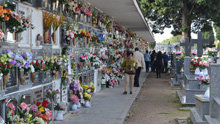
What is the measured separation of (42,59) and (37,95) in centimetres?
66

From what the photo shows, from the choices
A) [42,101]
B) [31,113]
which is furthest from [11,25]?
[42,101]

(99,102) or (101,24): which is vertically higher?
(101,24)

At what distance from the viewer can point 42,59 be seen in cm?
588

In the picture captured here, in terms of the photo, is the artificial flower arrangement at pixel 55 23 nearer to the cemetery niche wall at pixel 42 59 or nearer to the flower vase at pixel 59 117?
the cemetery niche wall at pixel 42 59

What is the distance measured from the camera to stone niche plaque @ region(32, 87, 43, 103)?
574 centimetres

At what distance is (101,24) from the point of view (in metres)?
12.3

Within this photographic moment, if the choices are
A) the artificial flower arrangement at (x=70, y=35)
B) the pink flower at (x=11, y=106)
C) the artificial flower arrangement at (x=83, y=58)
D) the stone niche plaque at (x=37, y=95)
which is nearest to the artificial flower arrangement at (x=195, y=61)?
the artificial flower arrangement at (x=83, y=58)

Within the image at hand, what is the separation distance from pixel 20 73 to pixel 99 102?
439 centimetres

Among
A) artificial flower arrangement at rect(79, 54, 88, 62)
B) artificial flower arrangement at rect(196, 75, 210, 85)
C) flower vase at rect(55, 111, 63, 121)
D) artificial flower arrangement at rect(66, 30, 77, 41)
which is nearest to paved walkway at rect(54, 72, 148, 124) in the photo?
flower vase at rect(55, 111, 63, 121)

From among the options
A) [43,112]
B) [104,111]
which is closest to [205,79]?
[104,111]

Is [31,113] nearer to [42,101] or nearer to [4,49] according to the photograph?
[42,101]

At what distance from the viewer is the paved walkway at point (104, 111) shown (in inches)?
269

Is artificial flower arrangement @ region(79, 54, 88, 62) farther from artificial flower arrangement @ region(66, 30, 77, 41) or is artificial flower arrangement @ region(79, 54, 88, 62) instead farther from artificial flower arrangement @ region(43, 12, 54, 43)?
artificial flower arrangement @ region(43, 12, 54, 43)

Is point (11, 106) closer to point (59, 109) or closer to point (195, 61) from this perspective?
point (59, 109)
